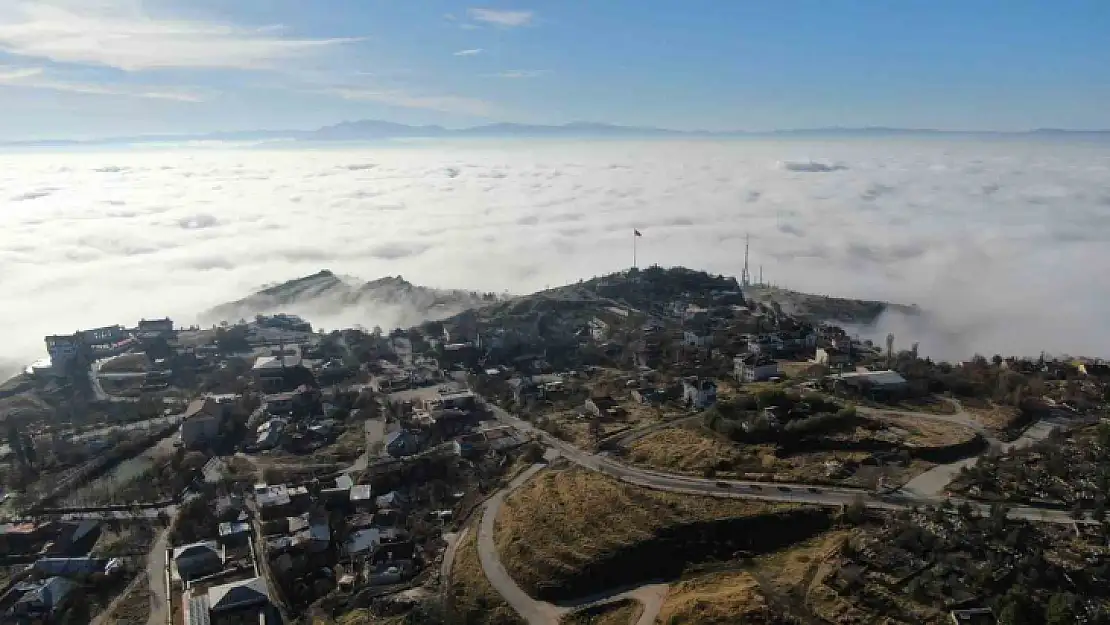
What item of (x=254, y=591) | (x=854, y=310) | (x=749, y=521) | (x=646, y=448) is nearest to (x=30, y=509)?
(x=254, y=591)

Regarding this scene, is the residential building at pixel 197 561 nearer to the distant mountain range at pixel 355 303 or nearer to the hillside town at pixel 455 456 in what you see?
the hillside town at pixel 455 456

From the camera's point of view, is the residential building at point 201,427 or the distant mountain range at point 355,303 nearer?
the residential building at point 201,427

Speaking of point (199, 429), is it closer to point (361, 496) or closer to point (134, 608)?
point (361, 496)

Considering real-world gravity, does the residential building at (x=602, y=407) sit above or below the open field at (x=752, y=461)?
below

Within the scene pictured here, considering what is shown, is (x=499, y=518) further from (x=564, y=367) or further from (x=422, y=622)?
(x=564, y=367)

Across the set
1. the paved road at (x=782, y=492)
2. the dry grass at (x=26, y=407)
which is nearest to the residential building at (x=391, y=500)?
the paved road at (x=782, y=492)

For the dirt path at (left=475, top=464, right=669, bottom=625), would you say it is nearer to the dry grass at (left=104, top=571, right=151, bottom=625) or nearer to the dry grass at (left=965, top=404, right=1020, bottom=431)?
the dry grass at (left=104, top=571, right=151, bottom=625)

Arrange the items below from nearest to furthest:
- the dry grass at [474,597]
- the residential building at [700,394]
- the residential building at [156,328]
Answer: the dry grass at [474,597] → the residential building at [700,394] → the residential building at [156,328]
